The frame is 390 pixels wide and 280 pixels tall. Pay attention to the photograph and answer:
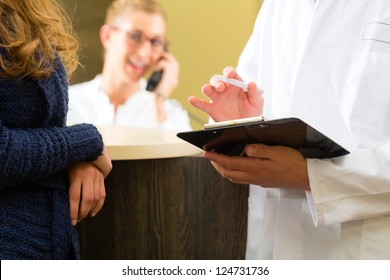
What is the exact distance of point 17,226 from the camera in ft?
2.96

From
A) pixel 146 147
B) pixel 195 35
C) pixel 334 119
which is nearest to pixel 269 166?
pixel 334 119

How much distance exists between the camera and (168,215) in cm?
145

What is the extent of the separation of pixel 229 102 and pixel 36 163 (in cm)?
52

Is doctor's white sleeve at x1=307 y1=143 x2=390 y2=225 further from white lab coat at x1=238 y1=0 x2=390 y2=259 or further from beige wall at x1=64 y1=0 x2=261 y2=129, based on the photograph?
beige wall at x1=64 y1=0 x2=261 y2=129

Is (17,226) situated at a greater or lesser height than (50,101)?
lesser

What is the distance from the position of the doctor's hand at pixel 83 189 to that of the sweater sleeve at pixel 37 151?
0.06m

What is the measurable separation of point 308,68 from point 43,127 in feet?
1.87

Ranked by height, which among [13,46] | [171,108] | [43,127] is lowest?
[171,108]

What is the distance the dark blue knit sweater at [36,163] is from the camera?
2.90 feet

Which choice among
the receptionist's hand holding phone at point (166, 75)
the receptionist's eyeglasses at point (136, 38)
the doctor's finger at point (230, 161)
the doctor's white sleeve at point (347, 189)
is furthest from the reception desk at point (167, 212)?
the receptionist's eyeglasses at point (136, 38)

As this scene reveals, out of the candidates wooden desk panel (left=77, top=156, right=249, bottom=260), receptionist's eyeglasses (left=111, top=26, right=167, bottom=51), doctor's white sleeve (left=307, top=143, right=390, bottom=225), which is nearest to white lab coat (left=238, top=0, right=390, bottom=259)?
doctor's white sleeve (left=307, top=143, right=390, bottom=225)

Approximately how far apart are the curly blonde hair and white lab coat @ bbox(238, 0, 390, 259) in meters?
0.52
